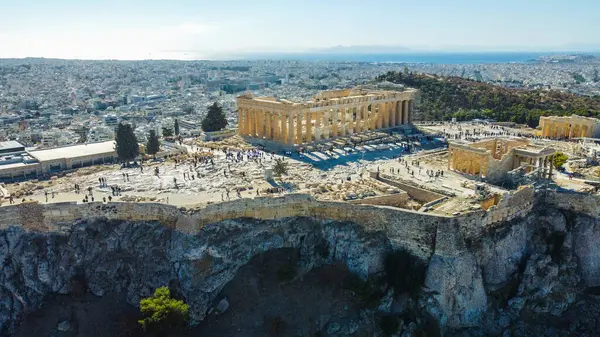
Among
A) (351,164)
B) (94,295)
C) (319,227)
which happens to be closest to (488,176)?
(351,164)

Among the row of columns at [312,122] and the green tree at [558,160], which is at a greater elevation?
the row of columns at [312,122]

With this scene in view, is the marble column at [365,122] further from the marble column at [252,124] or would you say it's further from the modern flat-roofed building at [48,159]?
the modern flat-roofed building at [48,159]

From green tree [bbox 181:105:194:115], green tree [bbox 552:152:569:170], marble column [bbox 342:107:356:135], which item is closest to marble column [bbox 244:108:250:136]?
marble column [bbox 342:107:356:135]

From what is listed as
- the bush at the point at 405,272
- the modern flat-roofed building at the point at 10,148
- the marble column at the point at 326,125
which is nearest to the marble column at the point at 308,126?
the marble column at the point at 326,125

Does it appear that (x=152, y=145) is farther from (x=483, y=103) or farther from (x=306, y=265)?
(x=483, y=103)

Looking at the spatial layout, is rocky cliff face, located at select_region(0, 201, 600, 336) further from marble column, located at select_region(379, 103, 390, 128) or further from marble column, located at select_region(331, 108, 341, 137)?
marble column, located at select_region(379, 103, 390, 128)

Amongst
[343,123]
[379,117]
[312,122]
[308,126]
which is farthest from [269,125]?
[379,117]
